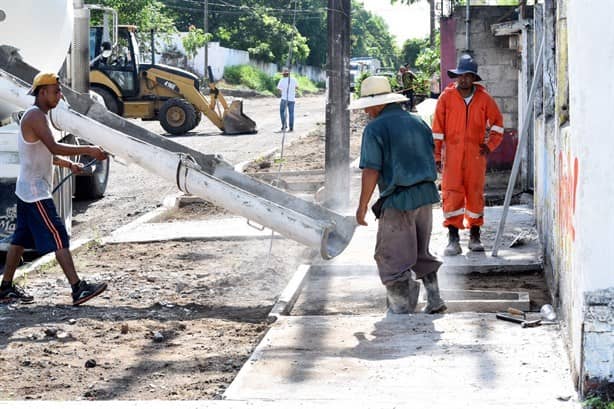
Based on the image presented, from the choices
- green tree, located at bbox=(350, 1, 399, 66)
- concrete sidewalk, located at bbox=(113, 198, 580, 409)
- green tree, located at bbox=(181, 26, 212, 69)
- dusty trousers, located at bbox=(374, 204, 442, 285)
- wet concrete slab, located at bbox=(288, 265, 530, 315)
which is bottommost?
wet concrete slab, located at bbox=(288, 265, 530, 315)

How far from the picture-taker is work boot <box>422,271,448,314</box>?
7648 millimetres

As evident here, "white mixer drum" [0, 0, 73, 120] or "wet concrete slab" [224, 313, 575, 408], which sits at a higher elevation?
"white mixer drum" [0, 0, 73, 120]

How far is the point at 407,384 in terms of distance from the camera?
18.7 feet

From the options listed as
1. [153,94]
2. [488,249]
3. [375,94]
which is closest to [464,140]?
[488,249]

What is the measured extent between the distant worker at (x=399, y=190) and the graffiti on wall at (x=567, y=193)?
927mm

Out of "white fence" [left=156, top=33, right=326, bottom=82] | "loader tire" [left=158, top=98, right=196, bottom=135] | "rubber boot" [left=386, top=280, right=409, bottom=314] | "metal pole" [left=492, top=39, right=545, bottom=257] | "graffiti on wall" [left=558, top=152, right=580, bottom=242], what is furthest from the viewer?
"white fence" [left=156, top=33, right=326, bottom=82]

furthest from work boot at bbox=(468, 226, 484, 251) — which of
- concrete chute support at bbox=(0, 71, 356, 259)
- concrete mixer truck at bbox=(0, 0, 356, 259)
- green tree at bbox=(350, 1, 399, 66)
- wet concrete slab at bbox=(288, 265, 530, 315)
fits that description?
green tree at bbox=(350, 1, 399, 66)

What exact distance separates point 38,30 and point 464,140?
15.2 ft

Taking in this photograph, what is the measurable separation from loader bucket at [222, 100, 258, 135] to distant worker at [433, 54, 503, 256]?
1815cm

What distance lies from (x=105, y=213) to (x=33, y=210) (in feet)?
19.1

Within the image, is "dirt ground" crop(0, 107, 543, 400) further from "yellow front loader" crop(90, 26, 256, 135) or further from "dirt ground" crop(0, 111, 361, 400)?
"yellow front loader" crop(90, 26, 256, 135)

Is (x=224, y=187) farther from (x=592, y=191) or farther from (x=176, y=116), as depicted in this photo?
(x=176, y=116)

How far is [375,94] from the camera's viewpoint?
24.7 feet

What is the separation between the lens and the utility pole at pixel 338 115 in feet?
43.0
